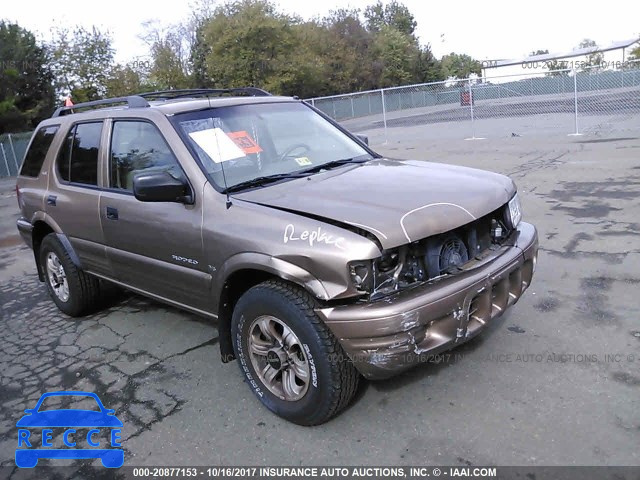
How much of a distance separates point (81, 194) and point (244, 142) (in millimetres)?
1634

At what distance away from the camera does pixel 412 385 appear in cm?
343

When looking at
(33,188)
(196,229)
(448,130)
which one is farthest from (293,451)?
(448,130)

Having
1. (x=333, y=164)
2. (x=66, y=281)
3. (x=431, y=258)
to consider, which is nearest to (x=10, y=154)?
(x=66, y=281)

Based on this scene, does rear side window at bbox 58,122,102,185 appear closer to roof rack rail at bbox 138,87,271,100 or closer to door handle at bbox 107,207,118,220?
door handle at bbox 107,207,118,220

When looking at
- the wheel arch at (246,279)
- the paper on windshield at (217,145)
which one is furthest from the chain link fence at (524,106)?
the wheel arch at (246,279)

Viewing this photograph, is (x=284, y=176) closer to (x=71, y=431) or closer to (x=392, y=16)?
(x=71, y=431)

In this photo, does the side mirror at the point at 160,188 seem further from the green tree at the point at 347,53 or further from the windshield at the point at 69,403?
the green tree at the point at 347,53

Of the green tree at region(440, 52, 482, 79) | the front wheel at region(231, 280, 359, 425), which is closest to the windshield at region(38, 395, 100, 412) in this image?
the front wheel at region(231, 280, 359, 425)

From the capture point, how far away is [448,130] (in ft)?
64.4

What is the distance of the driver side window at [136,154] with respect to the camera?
12.3ft

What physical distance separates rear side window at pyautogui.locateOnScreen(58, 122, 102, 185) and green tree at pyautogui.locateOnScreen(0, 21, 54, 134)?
28.5 metres

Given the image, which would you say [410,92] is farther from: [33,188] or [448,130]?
[33,188]

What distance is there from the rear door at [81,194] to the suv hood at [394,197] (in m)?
1.69

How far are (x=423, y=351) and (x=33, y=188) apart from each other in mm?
4173
